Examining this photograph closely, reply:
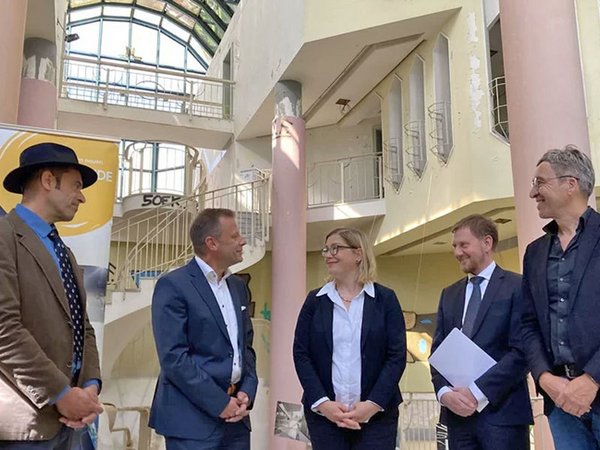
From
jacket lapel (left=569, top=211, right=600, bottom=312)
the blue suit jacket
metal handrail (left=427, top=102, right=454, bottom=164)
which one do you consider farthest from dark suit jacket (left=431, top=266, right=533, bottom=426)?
metal handrail (left=427, top=102, right=454, bottom=164)

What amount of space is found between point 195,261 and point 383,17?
592 centimetres

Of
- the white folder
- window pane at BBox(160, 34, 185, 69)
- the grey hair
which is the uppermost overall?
window pane at BBox(160, 34, 185, 69)

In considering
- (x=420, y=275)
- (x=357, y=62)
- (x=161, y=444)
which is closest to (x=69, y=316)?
(x=161, y=444)

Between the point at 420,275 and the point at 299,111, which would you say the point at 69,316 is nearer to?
the point at 299,111

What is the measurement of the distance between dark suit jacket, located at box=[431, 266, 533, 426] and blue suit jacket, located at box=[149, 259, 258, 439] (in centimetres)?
103

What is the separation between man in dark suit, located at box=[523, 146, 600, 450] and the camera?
1957mm

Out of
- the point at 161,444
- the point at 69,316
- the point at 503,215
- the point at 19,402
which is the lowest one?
the point at 161,444

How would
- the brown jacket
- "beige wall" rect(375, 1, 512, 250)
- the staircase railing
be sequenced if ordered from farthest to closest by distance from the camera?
the staircase railing
"beige wall" rect(375, 1, 512, 250)
the brown jacket

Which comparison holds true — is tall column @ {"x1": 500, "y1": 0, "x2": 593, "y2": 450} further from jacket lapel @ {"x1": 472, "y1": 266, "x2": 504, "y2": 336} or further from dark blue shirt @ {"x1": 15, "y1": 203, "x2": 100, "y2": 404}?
dark blue shirt @ {"x1": 15, "y1": 203, "x2": 100, "y2": 404}

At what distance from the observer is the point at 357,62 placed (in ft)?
28.9

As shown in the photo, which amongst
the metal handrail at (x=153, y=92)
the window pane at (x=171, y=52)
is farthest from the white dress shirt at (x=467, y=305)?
the window pane at (x=171, y=52)

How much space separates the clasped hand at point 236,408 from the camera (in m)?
2.47

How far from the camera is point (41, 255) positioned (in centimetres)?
196

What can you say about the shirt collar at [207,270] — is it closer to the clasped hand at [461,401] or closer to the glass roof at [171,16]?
the clasped hand at [461,401]
